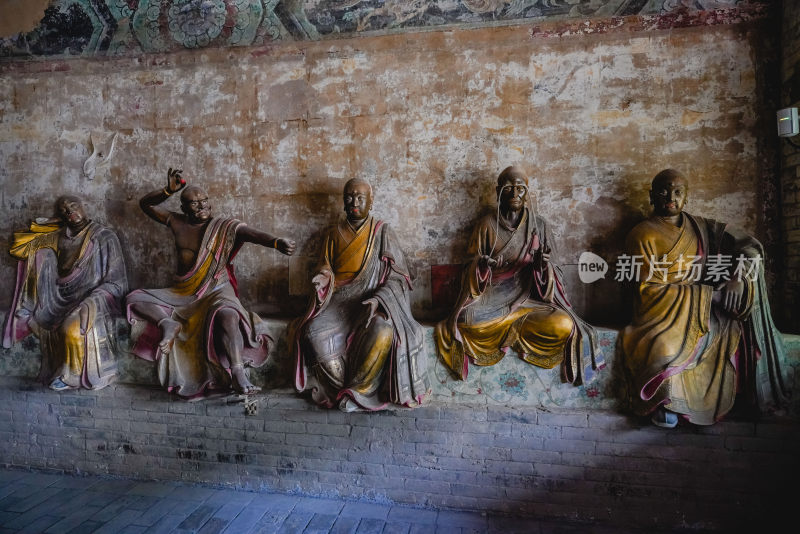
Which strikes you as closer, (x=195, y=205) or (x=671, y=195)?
(x=671, y=195)

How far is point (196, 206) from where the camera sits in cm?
412

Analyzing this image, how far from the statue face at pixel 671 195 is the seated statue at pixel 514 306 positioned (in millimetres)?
895

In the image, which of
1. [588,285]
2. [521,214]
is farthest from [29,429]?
[588,285]

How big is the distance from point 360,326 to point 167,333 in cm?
166

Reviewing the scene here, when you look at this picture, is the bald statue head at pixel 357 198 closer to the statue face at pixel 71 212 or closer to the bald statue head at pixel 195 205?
the bald statue head at pixel 195 205

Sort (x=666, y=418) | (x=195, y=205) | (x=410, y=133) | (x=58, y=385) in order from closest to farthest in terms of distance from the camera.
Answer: (x=666, y=418) < (x=58, y=385) < (x=195, y=205) < (x=410, y=133)

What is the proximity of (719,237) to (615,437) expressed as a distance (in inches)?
70.7

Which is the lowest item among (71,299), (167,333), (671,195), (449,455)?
(449,455)

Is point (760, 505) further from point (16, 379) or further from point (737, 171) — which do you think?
point (16, 379)

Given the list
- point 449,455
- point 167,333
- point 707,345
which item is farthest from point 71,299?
point 707,345

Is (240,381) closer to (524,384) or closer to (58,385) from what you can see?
(58,385)

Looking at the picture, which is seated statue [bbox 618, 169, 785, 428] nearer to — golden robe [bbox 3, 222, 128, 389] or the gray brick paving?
the gray brick paving

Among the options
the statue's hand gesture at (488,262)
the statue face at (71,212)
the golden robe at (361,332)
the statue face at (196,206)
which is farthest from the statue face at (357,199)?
the statue face at (71,212)

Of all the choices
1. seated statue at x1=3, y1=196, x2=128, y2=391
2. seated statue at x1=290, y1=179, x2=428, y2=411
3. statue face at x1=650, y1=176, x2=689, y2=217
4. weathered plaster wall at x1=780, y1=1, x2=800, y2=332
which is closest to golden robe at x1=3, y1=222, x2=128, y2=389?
seated statue at x1=3, y1=196, x2=128, y2=391
